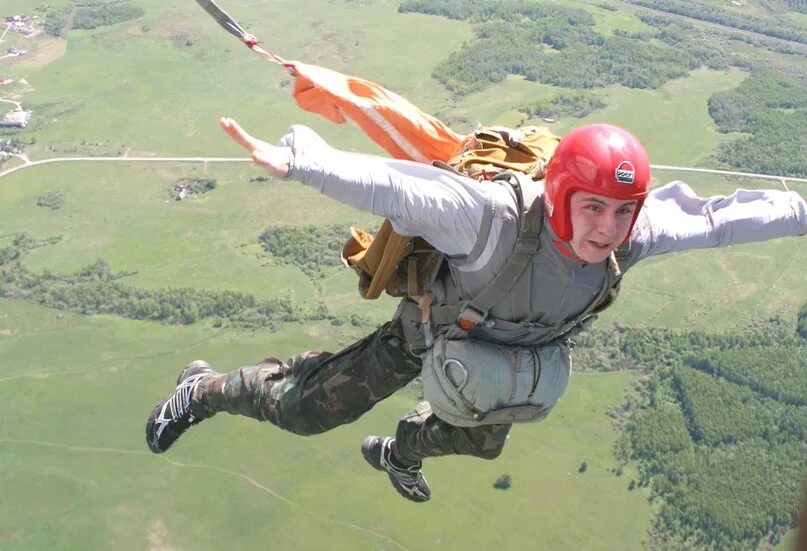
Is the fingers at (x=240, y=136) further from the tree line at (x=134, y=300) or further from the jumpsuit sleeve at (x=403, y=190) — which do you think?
the tree line at (x=134, y=300)

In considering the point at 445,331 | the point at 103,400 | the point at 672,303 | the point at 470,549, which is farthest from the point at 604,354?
the point at 445,331

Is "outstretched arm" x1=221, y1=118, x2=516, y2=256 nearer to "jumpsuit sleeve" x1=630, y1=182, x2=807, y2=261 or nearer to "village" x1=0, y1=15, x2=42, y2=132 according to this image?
"jumpsuit sleeve" x1=630, y1=182, x2=807, y2=261

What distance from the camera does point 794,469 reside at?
100 feet

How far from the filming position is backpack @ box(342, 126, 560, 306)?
4.38 metres

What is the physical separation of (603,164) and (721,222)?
3.64 ft

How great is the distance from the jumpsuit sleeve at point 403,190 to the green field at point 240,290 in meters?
23.6

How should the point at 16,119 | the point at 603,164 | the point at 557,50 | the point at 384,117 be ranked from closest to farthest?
the point at 603,164, the point at 384,117, the point at 16,119, the point at 557,50

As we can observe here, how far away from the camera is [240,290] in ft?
117

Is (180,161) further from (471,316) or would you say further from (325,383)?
(471,316)

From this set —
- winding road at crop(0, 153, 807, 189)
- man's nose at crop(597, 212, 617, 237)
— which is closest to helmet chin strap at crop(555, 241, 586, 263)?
man's nose at crop(597, 212, 617, 237)

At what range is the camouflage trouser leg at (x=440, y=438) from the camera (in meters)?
5.13

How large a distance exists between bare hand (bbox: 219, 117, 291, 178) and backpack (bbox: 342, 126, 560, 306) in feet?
3.16

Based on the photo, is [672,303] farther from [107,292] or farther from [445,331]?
[445,331]

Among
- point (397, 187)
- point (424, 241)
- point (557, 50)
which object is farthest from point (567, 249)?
point (557, 50)
